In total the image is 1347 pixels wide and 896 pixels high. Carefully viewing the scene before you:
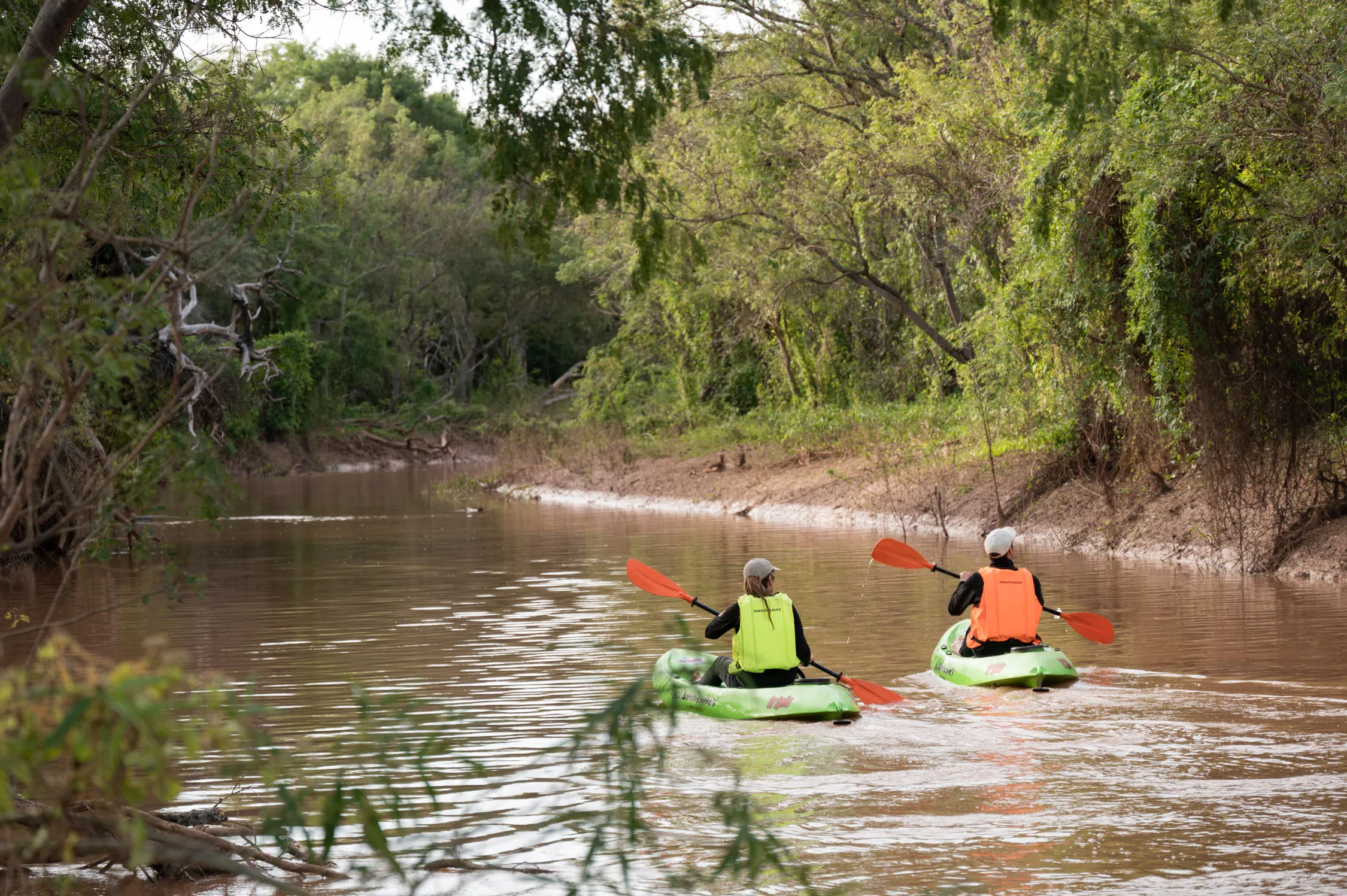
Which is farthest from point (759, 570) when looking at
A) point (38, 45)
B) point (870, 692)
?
point (38, 45)

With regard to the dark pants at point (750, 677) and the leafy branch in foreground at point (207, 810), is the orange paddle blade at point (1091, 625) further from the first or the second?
the leafy branch in foreground at point (207, 810)

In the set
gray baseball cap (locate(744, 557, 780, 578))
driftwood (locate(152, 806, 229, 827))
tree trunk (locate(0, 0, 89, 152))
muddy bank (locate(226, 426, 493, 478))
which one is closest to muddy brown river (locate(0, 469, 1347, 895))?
driftwood (locate(152, 806, 229, 827))

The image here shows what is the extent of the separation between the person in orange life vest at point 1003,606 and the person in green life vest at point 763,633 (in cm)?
170

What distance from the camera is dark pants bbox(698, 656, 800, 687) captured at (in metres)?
10.0

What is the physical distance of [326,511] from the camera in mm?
31344

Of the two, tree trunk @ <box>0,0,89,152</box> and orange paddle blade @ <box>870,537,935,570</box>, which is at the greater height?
tree trunk @ <box>0,0,89,152</box>

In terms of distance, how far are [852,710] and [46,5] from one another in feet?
20.6

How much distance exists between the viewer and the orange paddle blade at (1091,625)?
11.9 meters

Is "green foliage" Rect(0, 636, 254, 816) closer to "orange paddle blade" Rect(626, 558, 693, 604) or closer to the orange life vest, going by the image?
"orange paddle blade" Rect(626, 558, 693, 604)

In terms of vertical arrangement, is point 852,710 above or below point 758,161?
below

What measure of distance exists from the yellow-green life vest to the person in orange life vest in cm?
173

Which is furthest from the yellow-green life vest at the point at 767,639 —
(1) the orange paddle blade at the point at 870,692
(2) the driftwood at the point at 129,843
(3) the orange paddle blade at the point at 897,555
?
(2) the driftwood at the point at 129,843

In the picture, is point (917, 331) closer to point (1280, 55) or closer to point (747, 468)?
point (747, 468)

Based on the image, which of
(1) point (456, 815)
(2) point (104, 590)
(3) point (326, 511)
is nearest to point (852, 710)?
(1) point (456, 815)
